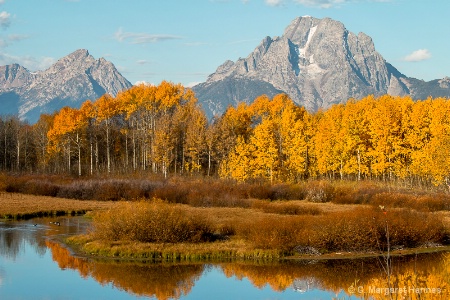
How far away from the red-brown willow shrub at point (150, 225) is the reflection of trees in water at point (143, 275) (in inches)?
110

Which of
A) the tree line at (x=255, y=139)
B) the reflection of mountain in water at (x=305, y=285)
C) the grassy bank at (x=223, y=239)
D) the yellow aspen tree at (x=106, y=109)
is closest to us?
the reflection of mountain in water at (x=305, y=285)

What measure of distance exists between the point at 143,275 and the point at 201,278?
258 cm

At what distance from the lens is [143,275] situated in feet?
83.6

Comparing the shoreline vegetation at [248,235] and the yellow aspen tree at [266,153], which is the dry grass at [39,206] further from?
the yellow aspen tree at [266,153]

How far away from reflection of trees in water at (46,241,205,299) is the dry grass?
16.4 metres

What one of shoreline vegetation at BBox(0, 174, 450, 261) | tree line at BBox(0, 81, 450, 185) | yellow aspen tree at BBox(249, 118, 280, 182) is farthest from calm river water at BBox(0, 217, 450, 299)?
yellow aspen tree at BBox(249, 118, 280, 182)

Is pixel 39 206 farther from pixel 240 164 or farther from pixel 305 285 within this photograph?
pixel 305 285

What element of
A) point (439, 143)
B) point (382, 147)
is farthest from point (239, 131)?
point (439, 143)

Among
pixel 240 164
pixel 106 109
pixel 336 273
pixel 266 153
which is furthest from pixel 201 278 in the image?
pixel 106 109

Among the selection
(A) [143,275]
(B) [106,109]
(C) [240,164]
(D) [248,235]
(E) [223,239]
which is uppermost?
(B) [106,109]

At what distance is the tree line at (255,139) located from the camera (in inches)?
2537

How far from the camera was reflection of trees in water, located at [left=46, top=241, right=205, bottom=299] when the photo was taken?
23.5 meters

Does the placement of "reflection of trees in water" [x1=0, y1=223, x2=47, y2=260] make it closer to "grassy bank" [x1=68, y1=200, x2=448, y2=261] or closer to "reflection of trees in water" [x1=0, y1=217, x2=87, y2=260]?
"reflection of trees in water" [x1=0, y1=217, x2=87, y2=260]

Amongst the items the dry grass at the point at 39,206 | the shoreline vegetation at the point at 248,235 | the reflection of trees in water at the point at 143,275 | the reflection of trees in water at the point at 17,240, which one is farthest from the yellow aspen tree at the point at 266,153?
the reflection of trees in water at the point at 143,275
